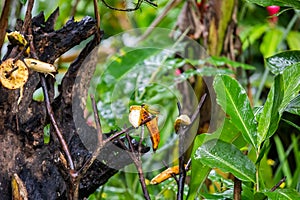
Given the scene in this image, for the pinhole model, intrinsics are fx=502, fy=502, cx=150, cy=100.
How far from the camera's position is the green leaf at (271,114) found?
17.0 inches

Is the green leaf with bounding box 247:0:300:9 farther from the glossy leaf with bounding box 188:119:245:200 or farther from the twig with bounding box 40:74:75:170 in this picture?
the twig with bounding box 40:74:75:170

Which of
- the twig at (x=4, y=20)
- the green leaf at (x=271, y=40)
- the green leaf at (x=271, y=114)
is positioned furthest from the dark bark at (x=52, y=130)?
the green leaf at (x=271, y=40)

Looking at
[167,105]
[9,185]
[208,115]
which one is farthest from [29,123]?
[167,105]

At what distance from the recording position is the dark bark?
0.51 metres

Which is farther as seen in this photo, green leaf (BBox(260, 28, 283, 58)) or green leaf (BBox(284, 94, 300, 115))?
green leaf (BBox(260, 28, 283, 58))

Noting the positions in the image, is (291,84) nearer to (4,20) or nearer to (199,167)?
(199,167)

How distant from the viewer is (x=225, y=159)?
458mm

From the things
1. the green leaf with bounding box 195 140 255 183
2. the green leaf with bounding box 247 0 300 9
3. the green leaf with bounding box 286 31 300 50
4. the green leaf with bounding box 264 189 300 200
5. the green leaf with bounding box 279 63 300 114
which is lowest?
the green leaf with bounding box 286 31 300 50

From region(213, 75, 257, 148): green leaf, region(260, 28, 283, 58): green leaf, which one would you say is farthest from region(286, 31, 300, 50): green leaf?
region(213, 75, 257, 148): green leaf

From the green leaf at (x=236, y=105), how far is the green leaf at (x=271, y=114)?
11mm

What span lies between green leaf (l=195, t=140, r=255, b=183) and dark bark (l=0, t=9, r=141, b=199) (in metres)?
0.12

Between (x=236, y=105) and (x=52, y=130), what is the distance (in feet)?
0.61

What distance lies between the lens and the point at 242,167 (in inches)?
18.1

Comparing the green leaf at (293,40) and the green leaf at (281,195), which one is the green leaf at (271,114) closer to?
the green leaf at (281,195)
